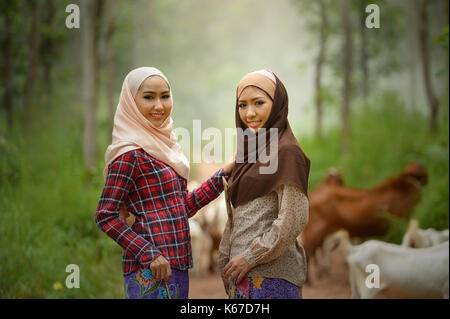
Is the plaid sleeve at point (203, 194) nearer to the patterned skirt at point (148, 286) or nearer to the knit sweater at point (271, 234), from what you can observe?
the knit sweater at point (271, 234)

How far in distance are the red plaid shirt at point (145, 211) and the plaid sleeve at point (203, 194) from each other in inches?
3.6

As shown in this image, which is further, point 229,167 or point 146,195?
point 229,167

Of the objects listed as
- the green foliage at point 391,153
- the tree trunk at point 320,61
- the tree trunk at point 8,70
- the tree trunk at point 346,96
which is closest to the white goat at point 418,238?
the green foliage at point 391,153

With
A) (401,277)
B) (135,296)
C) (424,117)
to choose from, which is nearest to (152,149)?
(135,296)

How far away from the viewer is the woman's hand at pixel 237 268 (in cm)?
202

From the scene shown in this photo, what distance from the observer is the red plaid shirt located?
2.07 meters

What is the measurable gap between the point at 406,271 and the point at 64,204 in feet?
12.7

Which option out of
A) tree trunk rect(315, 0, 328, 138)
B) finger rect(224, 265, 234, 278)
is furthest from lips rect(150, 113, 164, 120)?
tree trunk rect(315, 0, 328, 138)

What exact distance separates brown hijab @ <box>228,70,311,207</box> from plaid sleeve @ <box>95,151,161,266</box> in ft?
1.57

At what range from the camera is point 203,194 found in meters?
2.39

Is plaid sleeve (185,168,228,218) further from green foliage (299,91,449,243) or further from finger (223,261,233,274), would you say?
green foliage (299,91,449,243)

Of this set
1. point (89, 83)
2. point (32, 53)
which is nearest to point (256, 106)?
point (89, 83)

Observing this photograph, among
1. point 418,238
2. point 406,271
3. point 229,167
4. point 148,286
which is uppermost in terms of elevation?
point 229,167

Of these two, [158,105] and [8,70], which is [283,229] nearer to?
[158,105]
